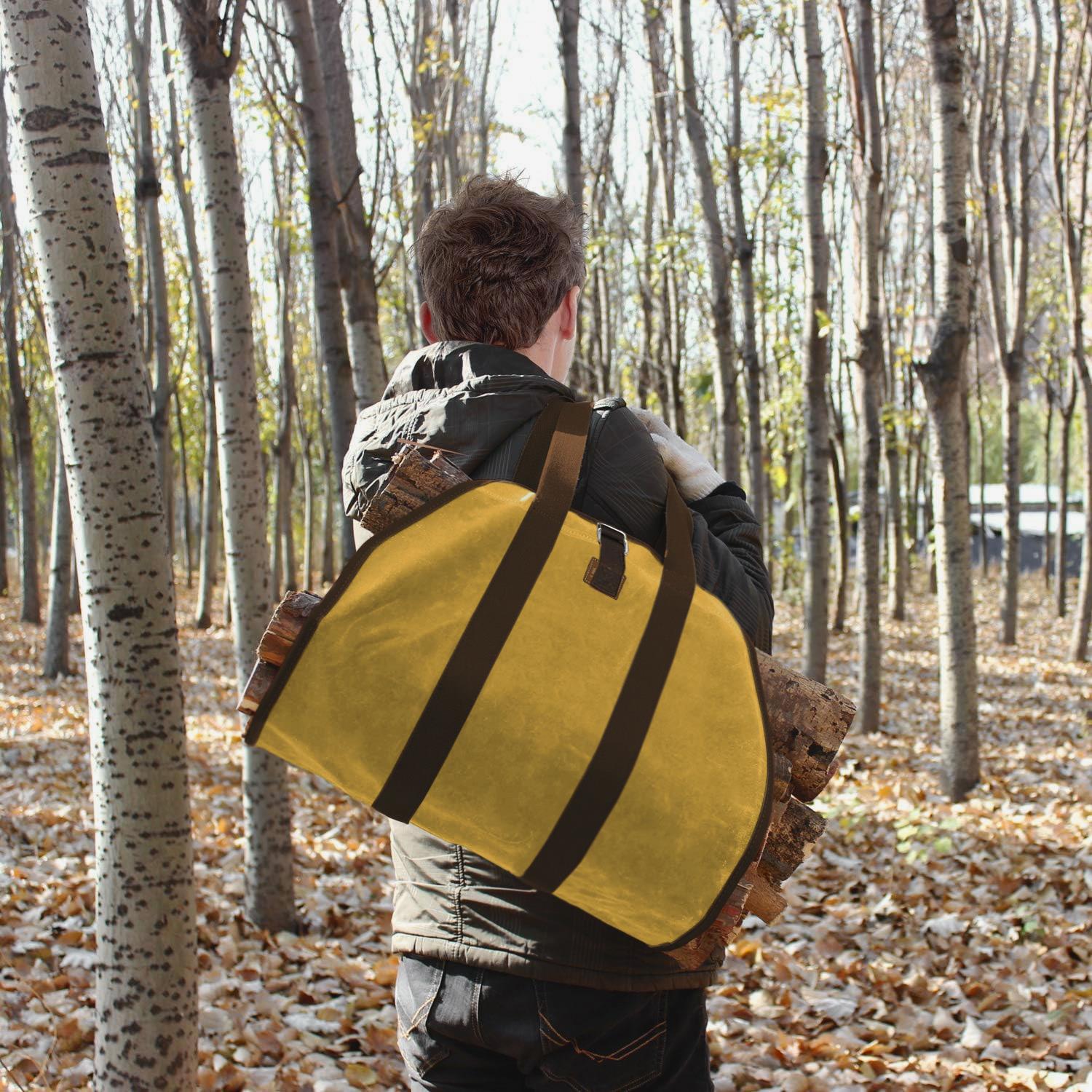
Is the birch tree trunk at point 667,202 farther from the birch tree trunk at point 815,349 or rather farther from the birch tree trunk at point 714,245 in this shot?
the birch tree trunk at point 815,349

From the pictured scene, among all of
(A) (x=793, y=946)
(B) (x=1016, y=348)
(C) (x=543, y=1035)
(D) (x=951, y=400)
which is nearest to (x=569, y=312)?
(C) (x=543, y=1035)

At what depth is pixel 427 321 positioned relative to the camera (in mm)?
1516

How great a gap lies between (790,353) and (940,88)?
23.6 feet

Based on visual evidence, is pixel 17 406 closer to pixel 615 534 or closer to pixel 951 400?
pixel 951 400

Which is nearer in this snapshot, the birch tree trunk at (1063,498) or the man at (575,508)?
the man at (575,508)

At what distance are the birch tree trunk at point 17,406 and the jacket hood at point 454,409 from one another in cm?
1115

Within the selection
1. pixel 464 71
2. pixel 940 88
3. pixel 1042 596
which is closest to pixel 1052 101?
pixel 940 88

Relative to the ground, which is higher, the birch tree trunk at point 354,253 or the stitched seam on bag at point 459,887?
the birch tree trunk at point 354,253

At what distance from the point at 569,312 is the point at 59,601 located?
9.20 m

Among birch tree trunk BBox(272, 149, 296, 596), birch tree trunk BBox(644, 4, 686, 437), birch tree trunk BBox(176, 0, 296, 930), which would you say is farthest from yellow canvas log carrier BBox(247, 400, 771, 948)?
birch tree trunk BBox(272, 149, 296, 596)

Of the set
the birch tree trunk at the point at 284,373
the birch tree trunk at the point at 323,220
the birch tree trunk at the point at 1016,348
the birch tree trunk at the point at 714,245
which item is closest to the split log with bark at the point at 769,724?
the birch tree trunk at the point at 323,220

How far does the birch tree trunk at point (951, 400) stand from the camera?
18.0 ft

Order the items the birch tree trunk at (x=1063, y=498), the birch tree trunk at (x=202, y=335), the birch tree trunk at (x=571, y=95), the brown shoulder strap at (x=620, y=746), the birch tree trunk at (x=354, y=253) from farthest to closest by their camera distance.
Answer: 1. the birch tree trunk at (x=1063, y=498)
2. the birch tree trunk at (x=202, y=335)
3. the birch tree trunk at (x=571, y=95)
4. the birch tree trunk at (x=354, y=253)
5. the brown shoulder strap at (x=620, y=746)

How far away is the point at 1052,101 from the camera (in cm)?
950
